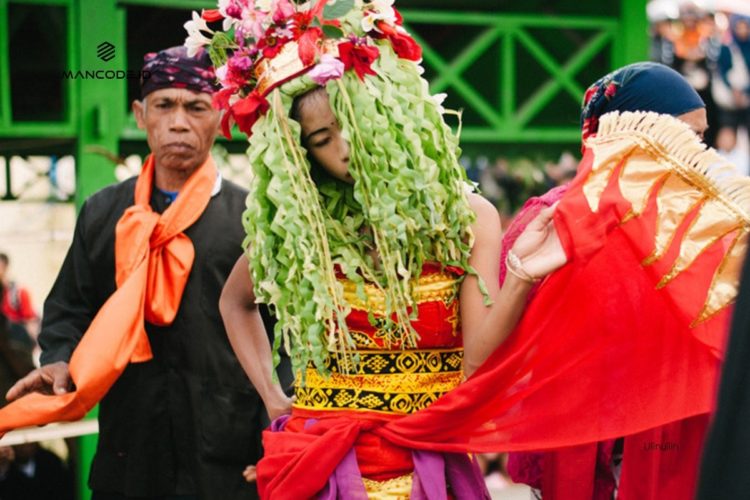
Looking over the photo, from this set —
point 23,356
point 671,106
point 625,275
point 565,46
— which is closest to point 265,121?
point 625,275

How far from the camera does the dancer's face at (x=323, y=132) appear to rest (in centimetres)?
304

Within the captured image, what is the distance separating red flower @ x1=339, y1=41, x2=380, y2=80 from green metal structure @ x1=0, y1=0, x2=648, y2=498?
336 centimetres

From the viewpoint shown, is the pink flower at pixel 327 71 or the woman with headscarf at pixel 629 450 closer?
the pink flower at pixel 327 71

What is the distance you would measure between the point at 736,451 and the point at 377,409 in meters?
1.58

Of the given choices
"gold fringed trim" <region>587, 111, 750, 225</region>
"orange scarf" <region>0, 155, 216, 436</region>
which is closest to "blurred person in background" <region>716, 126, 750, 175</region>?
"orange scarf" <region>0, 155, 216, 436</region>

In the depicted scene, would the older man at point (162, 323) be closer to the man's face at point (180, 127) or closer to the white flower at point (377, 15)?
the man's face at point (180, 127)

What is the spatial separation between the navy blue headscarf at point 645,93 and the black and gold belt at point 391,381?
1030mm

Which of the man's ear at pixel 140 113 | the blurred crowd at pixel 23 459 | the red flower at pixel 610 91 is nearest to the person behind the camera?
the red flower at pixel 610 91

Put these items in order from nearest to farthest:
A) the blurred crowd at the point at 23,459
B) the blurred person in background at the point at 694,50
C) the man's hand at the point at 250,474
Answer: the man's hand at the point at 250,474 < the blurred crowd at the point at 23,459 < the blurred person in background at the point at 694,50

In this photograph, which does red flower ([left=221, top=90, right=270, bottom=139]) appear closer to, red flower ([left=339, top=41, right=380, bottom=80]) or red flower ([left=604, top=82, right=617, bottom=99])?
red flower ([left=339, top=41, right=380, bottom=80])

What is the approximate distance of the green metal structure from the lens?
6.14 m

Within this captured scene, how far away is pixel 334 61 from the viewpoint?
117 inches

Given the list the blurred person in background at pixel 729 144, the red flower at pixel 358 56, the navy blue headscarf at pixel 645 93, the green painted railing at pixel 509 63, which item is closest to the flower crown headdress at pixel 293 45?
the red flower at pixel 358 56

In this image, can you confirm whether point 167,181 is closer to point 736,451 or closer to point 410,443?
point 410,443
